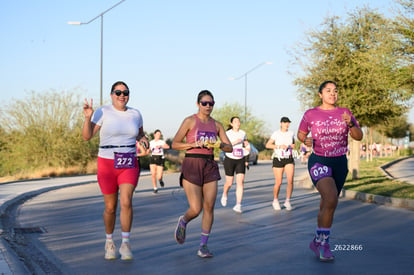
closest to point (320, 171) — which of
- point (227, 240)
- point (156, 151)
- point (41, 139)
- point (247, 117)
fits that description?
point (227, 240)

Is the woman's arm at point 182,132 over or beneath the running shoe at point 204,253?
over

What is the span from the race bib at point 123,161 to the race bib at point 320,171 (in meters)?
2.07

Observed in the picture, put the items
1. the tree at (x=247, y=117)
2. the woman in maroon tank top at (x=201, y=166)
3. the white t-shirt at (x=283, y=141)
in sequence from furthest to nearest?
the tree at (x=247, y=117)
the white t-shirt at (x=283, y=141)
the woman in maroon tank top at (x=201, y=166)

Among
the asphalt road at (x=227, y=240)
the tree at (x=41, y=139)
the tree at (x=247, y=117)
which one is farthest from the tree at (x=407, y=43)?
the tree at (x=247, y=117)

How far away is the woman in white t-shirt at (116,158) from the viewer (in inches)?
291

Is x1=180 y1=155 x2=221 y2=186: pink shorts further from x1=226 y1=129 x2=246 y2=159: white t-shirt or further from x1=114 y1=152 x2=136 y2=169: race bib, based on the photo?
x1=226 y1=129 x2=246 y2=159: white t-shirt

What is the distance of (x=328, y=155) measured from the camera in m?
7.51

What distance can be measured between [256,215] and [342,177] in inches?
193

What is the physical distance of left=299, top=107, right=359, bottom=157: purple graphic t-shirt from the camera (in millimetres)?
7484

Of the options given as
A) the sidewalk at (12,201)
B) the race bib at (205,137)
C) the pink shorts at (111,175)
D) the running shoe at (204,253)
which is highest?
the race bib at (205,137)

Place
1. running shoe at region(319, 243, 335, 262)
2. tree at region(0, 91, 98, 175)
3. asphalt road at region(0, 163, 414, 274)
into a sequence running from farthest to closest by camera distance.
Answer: tree at region(0, 91, 98, 175) → running shoe at region(319, 243, 335, 262) → asphalt road at region(0, 163, 414, 274)

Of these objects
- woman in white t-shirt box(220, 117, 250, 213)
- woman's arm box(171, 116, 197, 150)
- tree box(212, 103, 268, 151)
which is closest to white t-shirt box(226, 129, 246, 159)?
woman in white t-shirt box(220, 117, 250, 213)

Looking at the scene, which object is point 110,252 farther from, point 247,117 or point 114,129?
point 247,117

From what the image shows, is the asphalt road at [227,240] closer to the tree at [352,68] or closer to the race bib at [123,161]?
the race bib at [123,161]
